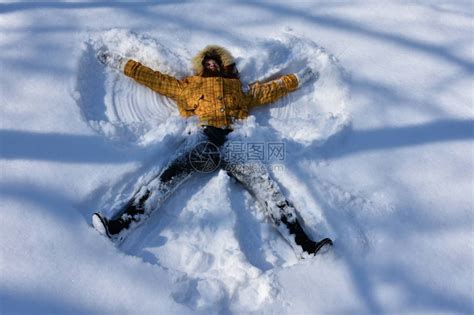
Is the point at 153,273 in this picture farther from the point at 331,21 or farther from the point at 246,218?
the point at 331,21

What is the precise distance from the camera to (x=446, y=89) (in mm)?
2576

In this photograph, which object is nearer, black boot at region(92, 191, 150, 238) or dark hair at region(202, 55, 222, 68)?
black boot at region(92, 191, 150, 238)

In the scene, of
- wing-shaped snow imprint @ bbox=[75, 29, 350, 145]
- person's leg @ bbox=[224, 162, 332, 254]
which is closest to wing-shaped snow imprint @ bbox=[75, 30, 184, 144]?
wing-shaped snow imprint @ bbox=[75, 29, 350, 145]

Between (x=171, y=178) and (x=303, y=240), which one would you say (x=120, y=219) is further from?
(x=303, y=240)

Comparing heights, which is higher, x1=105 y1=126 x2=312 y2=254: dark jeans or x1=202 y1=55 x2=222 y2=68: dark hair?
x1=202 y1=55 x2=222 y2=68: dark hair

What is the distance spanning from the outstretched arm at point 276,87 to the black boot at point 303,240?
2.63ft

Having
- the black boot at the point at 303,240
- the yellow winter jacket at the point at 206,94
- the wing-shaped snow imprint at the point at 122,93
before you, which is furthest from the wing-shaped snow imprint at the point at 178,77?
the black boot at the point at 303,240

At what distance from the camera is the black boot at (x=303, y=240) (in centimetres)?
180

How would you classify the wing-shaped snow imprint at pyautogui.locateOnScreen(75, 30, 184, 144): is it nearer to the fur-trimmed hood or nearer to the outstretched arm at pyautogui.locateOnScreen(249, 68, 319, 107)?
the fur-trimmed hood

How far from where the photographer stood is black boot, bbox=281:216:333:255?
1796 mm

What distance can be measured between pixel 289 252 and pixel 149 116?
110cm

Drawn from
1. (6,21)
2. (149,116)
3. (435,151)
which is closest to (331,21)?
(435,151)

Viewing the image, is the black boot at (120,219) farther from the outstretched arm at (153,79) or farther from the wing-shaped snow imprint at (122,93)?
the outstretched arm at (153,79)

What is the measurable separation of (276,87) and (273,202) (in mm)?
792
